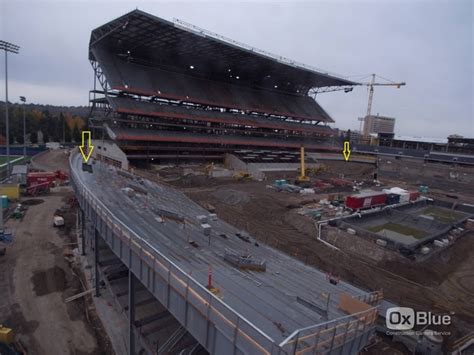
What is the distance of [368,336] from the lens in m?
9.97

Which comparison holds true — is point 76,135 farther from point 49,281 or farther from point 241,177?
point 49,281

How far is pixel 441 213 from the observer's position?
43.0 meters

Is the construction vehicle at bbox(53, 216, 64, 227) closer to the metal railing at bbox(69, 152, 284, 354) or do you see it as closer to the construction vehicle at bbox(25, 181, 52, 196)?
the construction vehicle at bbox(25, 181, 52, 196)

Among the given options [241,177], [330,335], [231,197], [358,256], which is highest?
[330,335]

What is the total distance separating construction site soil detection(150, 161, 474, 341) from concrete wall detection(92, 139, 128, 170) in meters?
13.7

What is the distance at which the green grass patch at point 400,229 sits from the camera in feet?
107

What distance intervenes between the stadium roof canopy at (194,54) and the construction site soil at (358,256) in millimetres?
30187

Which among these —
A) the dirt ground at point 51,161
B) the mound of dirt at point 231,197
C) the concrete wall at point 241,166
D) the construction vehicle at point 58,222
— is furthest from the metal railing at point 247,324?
the dirt ground at point 51,161

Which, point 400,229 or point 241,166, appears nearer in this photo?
point 400,229

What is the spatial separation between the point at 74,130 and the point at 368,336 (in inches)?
4892

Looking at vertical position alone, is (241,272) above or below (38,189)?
above

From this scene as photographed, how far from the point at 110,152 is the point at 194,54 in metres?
30.7

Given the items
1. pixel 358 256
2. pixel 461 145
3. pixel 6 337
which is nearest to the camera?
pixel 6 337

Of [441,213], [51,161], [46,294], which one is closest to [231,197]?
[46,294]
